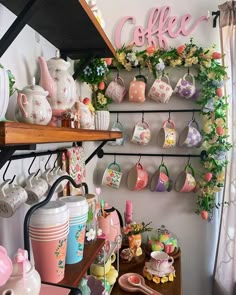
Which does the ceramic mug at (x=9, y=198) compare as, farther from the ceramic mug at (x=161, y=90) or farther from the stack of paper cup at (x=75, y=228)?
the ceramic mug at (x=161, y=90)

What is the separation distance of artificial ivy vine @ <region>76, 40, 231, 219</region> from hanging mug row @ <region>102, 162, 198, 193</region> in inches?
3.0

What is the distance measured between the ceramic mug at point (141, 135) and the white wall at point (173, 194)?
0.29 ft

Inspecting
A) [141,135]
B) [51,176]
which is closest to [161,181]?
[141,135]

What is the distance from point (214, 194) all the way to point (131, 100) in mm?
750

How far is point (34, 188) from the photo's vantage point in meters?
0.77

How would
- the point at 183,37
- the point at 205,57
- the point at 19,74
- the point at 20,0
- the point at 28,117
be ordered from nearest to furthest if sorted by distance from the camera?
1. the point at 28,117
2. the point at 20,0
3. the point at 19,74
4. the point at 205,57
5. the point at 183,37

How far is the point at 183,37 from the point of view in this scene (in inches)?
61.3

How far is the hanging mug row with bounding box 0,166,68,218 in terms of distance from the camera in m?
0.64

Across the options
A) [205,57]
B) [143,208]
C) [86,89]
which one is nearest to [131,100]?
[86,89]

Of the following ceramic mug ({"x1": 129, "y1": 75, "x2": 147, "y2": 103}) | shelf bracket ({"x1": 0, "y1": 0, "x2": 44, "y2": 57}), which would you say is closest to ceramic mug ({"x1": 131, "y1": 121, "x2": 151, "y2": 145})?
ceramic mug ({"x1": 129, "y1": 75, "x2": 147, "y2": 103})

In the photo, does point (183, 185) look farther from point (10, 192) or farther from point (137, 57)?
point (10, 192)

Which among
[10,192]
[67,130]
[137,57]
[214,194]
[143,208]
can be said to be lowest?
[143,208]

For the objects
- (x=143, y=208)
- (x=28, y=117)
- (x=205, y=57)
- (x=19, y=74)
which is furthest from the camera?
(x=143, y=208)

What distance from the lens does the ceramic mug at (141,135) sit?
1.51 metres
